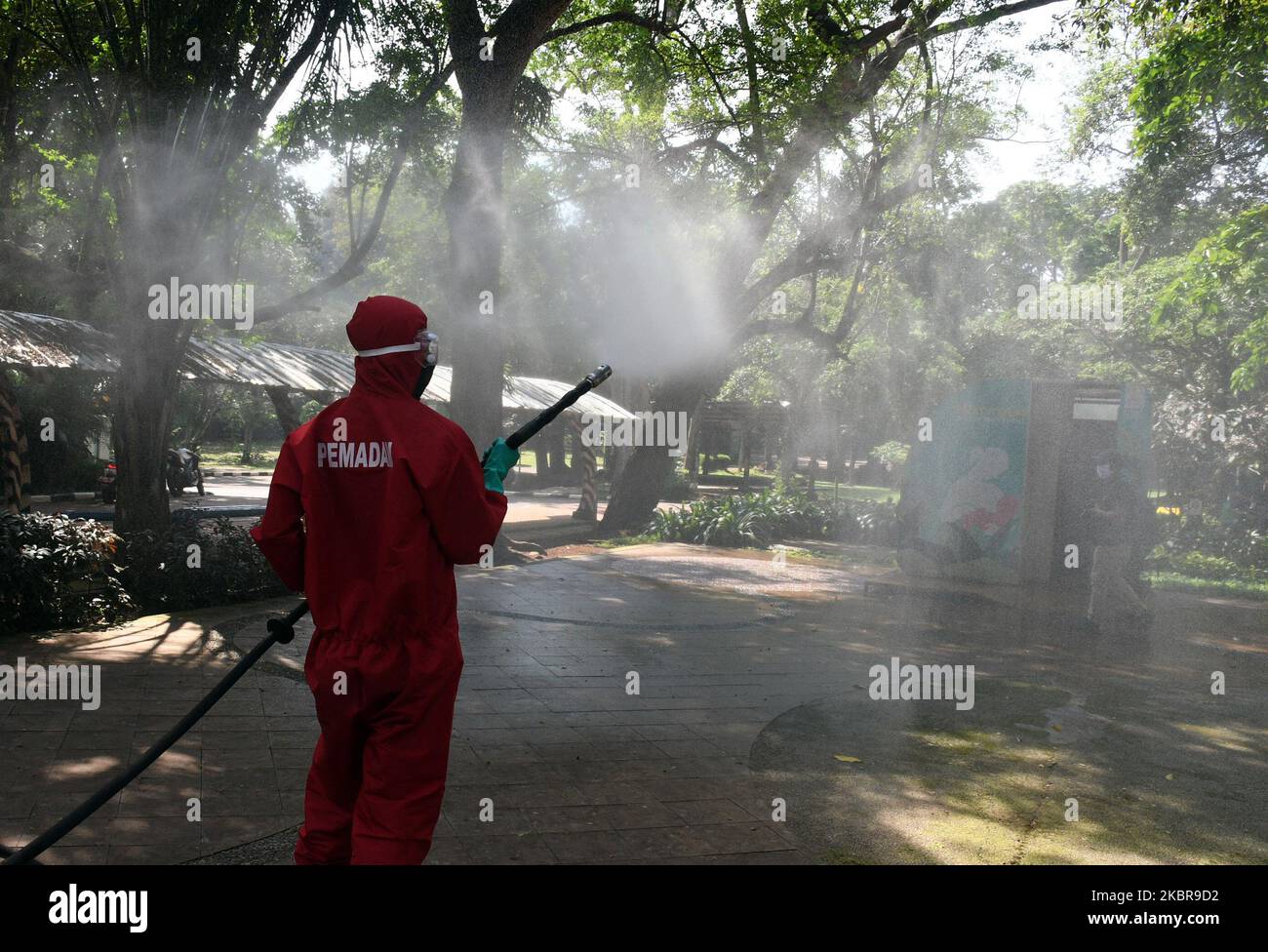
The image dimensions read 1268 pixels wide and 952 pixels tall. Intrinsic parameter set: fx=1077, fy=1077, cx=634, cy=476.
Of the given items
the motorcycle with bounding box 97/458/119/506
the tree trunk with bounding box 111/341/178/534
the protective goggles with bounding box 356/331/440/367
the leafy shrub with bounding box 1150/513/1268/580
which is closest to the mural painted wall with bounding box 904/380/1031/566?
the leafy shrub with bounding box 1150/513/1268/580

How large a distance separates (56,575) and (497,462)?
19.0ft

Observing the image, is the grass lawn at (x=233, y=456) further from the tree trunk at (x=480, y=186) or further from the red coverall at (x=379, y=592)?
the red coverall at (x=379, y=592)

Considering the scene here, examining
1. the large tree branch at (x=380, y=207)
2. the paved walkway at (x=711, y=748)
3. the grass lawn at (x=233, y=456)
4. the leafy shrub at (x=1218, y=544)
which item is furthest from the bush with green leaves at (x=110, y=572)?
the grass lawn at (x=233, y=456)

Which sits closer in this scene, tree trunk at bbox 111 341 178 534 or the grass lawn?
tree trunk at bbox 111 341 178 534

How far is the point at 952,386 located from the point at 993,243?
5.64 m

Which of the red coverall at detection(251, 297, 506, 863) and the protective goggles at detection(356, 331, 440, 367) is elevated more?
A: the protective goggles at detection(356, 331, 440, 367)

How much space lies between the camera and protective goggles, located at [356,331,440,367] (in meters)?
3.15

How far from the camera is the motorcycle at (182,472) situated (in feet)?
77.2

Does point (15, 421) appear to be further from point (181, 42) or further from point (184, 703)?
point (184, 703)

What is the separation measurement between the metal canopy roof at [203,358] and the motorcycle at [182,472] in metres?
6.24

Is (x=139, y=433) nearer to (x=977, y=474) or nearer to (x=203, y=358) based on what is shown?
(x=203, y=358)

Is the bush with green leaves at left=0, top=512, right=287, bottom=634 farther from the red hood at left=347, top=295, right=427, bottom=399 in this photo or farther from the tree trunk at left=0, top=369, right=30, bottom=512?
the tree trunk at left=0, top=369, right=30, bottom=512

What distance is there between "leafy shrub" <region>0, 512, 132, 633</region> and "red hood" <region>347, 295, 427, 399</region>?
5.46m

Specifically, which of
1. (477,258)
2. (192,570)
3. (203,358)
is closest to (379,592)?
(192,570)
